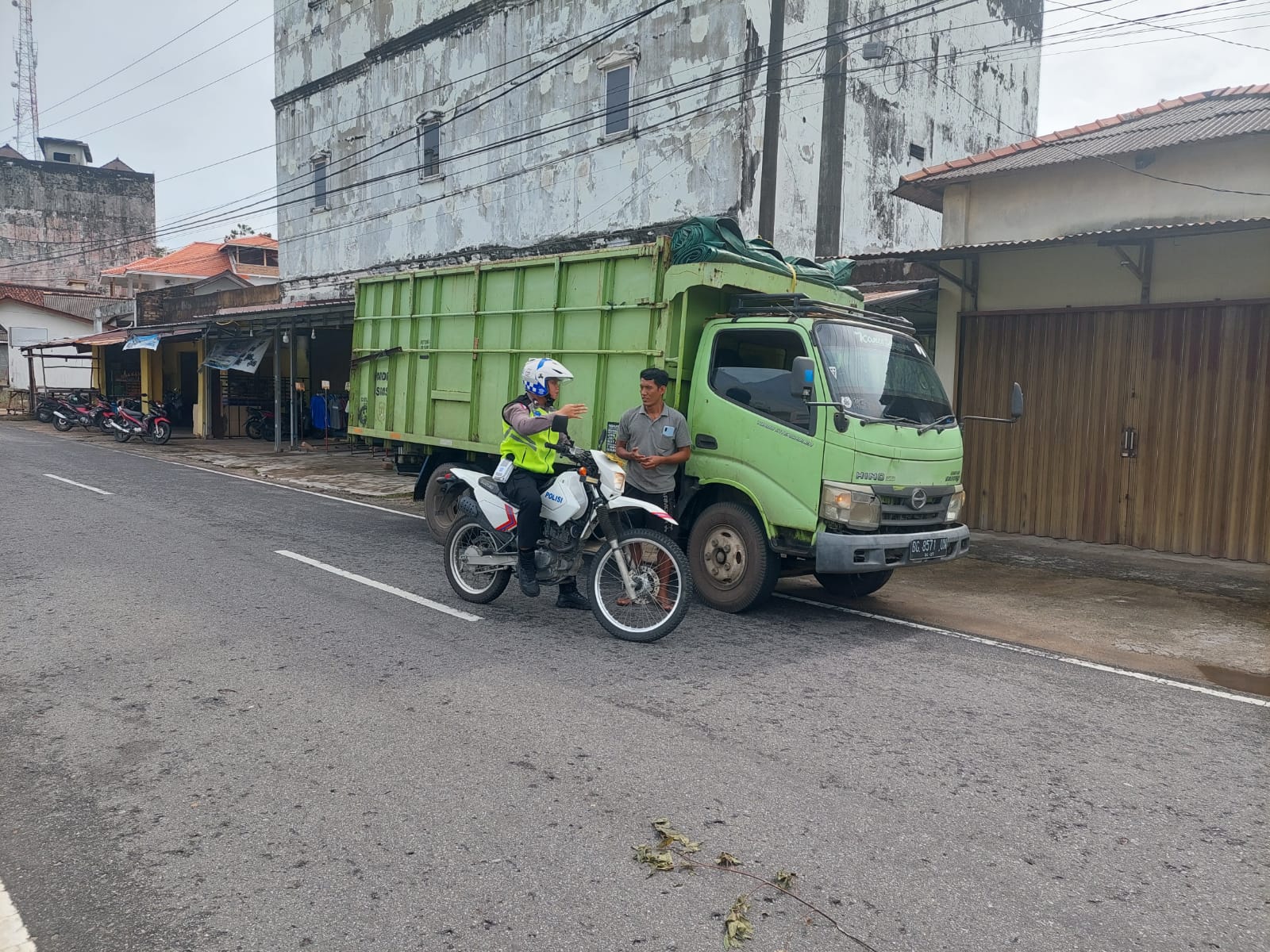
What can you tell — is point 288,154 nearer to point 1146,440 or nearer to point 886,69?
point 886,69

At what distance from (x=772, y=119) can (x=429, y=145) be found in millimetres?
10184

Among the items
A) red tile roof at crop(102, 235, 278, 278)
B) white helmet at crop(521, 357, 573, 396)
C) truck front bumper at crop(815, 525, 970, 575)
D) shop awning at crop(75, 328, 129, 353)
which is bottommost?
truck front bumper at crop(815, 525, 970, 575)

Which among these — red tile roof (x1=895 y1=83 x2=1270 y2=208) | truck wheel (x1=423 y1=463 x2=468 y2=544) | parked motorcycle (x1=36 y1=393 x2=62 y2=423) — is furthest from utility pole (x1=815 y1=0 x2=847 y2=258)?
parked motorcycle (x1=36 y1=393 x2=62 y2=423)

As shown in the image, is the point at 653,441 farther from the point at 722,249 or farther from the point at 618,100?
the point at 618,100

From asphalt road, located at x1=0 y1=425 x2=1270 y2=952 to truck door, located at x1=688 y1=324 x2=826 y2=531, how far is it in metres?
0.97

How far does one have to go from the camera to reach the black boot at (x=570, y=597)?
6871mm

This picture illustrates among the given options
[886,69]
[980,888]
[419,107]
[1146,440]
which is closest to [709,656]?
[980,888]

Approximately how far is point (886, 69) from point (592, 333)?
44.3ft

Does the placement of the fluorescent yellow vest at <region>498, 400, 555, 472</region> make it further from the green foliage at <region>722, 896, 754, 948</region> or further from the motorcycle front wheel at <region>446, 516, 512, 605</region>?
the green foliage at <region>722, 896, 754, 948</region>

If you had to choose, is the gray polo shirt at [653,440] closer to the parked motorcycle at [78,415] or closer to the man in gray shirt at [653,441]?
the man in gray shirt at [653,441]

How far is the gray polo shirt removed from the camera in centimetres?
711

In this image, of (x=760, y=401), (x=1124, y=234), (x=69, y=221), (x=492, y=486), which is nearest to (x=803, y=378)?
(x=760, y=401)

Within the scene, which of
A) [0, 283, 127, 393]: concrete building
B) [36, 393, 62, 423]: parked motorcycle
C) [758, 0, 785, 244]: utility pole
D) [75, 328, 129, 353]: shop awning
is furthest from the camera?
[0, 283, 127, 393]: concrete building

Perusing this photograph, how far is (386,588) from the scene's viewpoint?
7.47 meters
